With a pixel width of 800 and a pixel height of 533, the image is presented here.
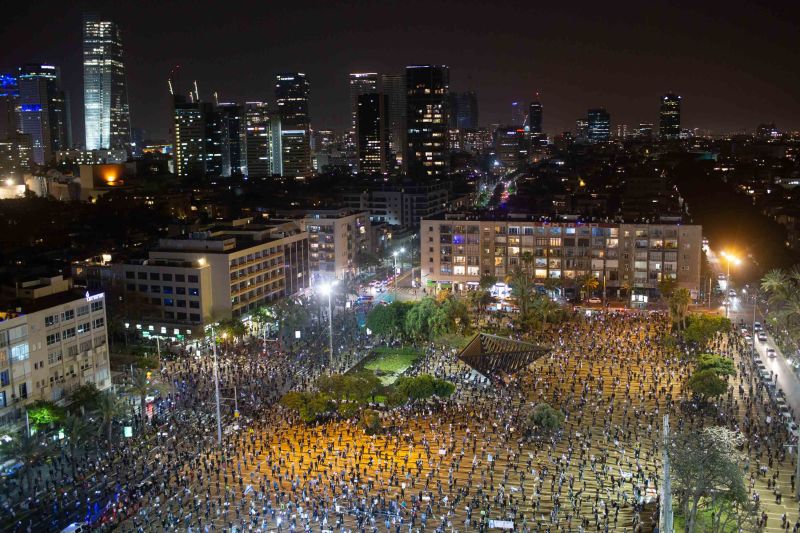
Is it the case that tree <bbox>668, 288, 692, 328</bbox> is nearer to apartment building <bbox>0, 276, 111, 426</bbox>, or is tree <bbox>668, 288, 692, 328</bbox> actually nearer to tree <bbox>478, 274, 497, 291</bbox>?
tree <bbox>478, 274, 497, 291</bbox>

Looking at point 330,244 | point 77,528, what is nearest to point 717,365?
point 77,528

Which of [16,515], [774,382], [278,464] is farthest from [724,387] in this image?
[16,515]

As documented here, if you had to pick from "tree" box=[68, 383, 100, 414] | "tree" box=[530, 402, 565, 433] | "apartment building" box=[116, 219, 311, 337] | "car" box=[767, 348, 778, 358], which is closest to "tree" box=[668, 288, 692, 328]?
"car" box=[767, 348, 778, 358]

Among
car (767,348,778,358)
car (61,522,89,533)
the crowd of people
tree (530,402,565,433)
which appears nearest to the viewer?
car (61,522,89,533)

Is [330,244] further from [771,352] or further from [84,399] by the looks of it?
[771,352]

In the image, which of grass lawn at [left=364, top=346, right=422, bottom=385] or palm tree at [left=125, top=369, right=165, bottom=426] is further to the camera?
grass lawn at [left=364, top=346, right=422, bottom=385]

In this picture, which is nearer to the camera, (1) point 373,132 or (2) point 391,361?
(2) point 391,361

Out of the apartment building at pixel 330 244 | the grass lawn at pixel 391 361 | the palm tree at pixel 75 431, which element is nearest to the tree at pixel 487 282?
the grass lawn at pixel 391 361
